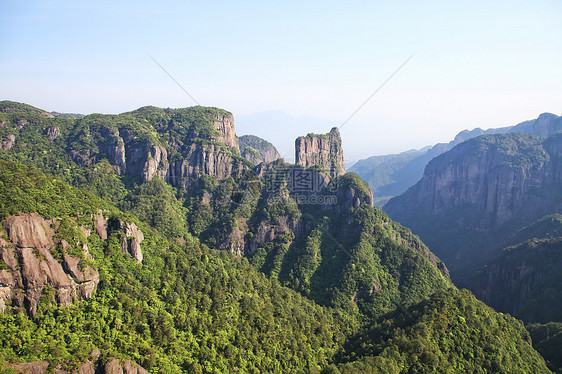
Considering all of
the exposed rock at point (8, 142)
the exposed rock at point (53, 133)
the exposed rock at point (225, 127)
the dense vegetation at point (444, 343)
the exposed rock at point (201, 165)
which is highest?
the exposed rock at point (225, 127)

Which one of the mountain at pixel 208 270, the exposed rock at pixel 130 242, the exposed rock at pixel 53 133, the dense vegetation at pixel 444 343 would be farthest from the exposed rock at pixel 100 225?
the exposed rock at pixel 53 133

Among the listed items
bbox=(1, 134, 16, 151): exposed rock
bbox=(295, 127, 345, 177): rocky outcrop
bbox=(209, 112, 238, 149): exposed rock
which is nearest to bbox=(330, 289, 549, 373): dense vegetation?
bbox=(295, 127, 345, 177): rocky outcrop

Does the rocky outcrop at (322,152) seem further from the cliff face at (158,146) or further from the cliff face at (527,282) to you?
the cliff face at (527,282)

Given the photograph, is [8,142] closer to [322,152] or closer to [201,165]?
[201,165]

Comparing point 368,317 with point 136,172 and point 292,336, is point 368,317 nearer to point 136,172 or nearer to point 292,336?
point 292,336

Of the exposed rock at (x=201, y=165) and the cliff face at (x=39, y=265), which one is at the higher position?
the exposed rock at (x=201, y=165)

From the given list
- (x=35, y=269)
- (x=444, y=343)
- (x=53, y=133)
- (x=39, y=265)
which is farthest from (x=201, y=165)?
(x=444, y=343)
